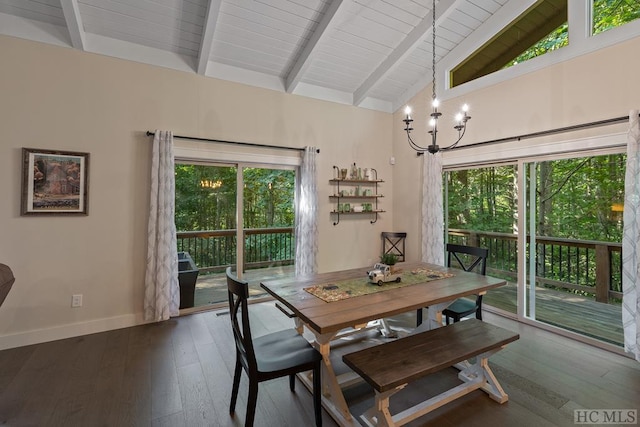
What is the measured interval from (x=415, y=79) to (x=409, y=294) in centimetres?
362

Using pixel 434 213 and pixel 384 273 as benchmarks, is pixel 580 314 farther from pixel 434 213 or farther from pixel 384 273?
pixel 384 273

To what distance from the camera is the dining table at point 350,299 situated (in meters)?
1.81

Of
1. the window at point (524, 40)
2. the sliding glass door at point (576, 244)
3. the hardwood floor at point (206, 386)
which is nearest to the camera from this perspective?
the hardwood floor at point (206, 386)

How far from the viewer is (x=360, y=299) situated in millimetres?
2088

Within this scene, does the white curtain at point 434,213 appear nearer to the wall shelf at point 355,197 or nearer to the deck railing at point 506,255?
the deck railing at point 506,255

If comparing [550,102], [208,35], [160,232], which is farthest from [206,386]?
[550,102]

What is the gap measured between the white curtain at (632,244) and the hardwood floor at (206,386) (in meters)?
0.28

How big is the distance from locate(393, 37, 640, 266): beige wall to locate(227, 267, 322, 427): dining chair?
3.15 m

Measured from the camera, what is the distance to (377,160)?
5.01 m

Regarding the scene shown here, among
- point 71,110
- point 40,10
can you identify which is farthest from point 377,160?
point 40,10

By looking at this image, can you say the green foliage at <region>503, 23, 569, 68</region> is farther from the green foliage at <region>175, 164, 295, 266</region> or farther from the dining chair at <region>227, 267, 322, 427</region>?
the dining chair at <region>227, 267, 322, 427</region>

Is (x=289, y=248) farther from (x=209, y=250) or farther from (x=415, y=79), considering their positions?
(x=415, y=79)

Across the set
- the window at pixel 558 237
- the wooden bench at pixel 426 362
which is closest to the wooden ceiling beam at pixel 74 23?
the wooden bench at pixel 426 362

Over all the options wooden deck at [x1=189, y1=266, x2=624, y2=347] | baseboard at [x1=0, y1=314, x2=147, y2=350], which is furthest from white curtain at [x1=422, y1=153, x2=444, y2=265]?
baseboard at [x1=0, y1=314, x2=147, y2=350]
